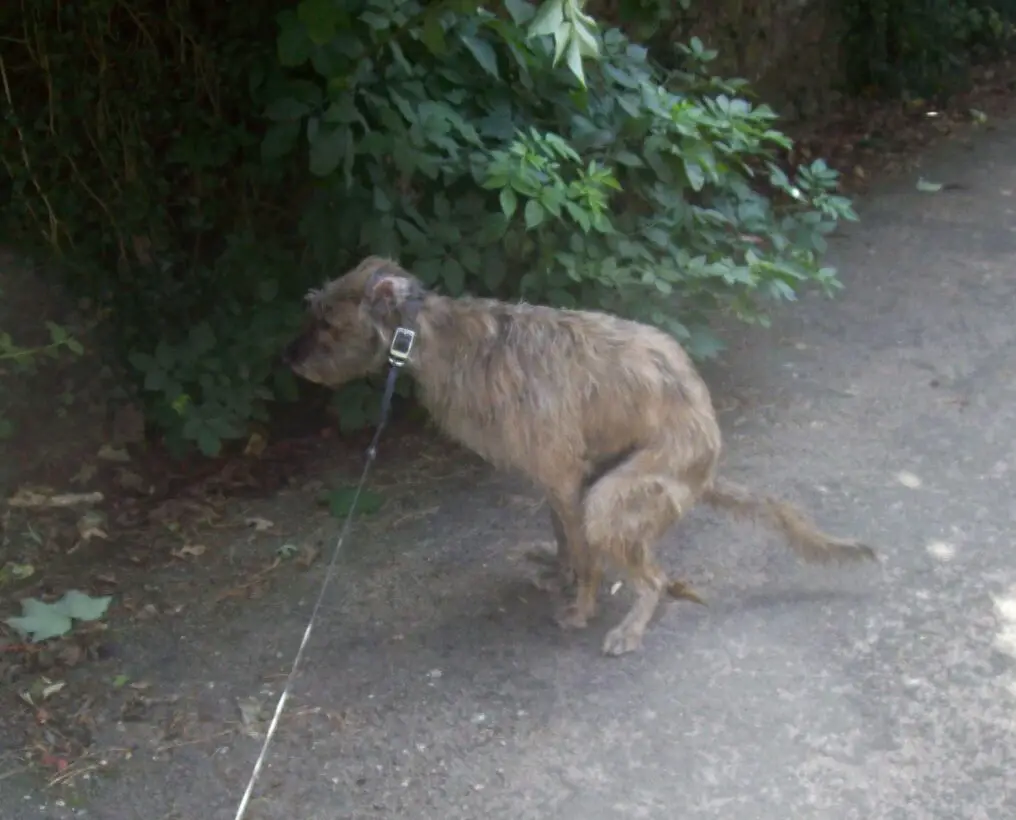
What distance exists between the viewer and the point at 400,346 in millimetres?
4359

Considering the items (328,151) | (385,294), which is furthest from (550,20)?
(328,151)

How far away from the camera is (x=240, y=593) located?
4934mm

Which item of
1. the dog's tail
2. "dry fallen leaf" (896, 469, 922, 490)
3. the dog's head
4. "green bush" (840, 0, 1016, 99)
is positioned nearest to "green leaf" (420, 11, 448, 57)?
the dog's head

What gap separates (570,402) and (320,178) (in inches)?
68.8

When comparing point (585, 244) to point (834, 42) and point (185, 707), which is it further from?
point (834, 42)

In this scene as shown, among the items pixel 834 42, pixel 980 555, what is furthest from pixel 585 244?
pixel 834 42

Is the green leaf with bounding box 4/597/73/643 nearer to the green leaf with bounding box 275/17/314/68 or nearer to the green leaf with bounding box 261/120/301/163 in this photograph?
the green leaf with bounding box 261/120/301/163

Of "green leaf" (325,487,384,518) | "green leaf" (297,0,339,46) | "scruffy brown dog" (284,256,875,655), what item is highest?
"green leaf" (297,0,339,46)

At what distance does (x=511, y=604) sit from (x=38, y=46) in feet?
10.7

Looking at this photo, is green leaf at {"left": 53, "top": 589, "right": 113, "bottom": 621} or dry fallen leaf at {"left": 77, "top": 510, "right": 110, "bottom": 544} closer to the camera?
green leaf at {"left": 53, "top": 589, "right": 113, "bottom": 621}

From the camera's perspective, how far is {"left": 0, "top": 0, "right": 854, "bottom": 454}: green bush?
16.7ft

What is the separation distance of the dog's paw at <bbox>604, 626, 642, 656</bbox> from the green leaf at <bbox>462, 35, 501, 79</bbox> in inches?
98.1

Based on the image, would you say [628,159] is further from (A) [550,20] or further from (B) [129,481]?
(B) [129,481]

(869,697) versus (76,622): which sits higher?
(869,697)
